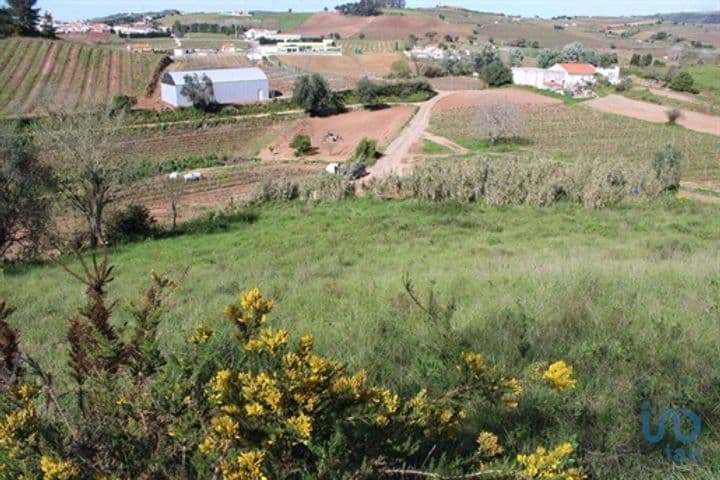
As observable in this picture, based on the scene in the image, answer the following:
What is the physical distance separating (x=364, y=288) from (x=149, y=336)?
16.5ft

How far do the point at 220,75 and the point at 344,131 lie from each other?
19.5 m

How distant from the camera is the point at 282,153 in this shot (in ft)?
160

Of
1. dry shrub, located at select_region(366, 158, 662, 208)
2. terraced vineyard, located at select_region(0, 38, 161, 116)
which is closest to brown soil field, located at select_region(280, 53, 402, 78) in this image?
terraced vineyard, located at select_region(0, 38, 161, 116)

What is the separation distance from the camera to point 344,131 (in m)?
54.5

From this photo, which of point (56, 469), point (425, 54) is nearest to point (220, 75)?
point (425, 54)

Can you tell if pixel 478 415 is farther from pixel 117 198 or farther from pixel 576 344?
pixel 117 198

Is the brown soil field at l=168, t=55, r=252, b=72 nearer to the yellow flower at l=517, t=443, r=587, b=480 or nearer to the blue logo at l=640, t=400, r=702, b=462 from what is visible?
the blue logo at l=640, t=400, r=702, b=462

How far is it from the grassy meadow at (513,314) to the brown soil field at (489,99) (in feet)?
162

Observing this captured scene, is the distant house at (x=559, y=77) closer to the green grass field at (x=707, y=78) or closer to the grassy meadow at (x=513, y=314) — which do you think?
the green grass field at (x=707, y=78)

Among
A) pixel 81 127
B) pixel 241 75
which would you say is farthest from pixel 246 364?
pixel 241 75

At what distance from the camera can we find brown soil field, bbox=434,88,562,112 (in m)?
62.2

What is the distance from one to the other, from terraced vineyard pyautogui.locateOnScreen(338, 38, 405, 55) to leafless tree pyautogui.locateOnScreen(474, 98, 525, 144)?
232 ft

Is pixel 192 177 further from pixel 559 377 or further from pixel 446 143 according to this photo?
pixel 559 377

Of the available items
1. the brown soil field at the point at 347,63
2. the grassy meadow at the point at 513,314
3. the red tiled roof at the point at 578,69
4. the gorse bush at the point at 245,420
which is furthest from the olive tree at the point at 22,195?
the brown soil field at the point at 347,63
